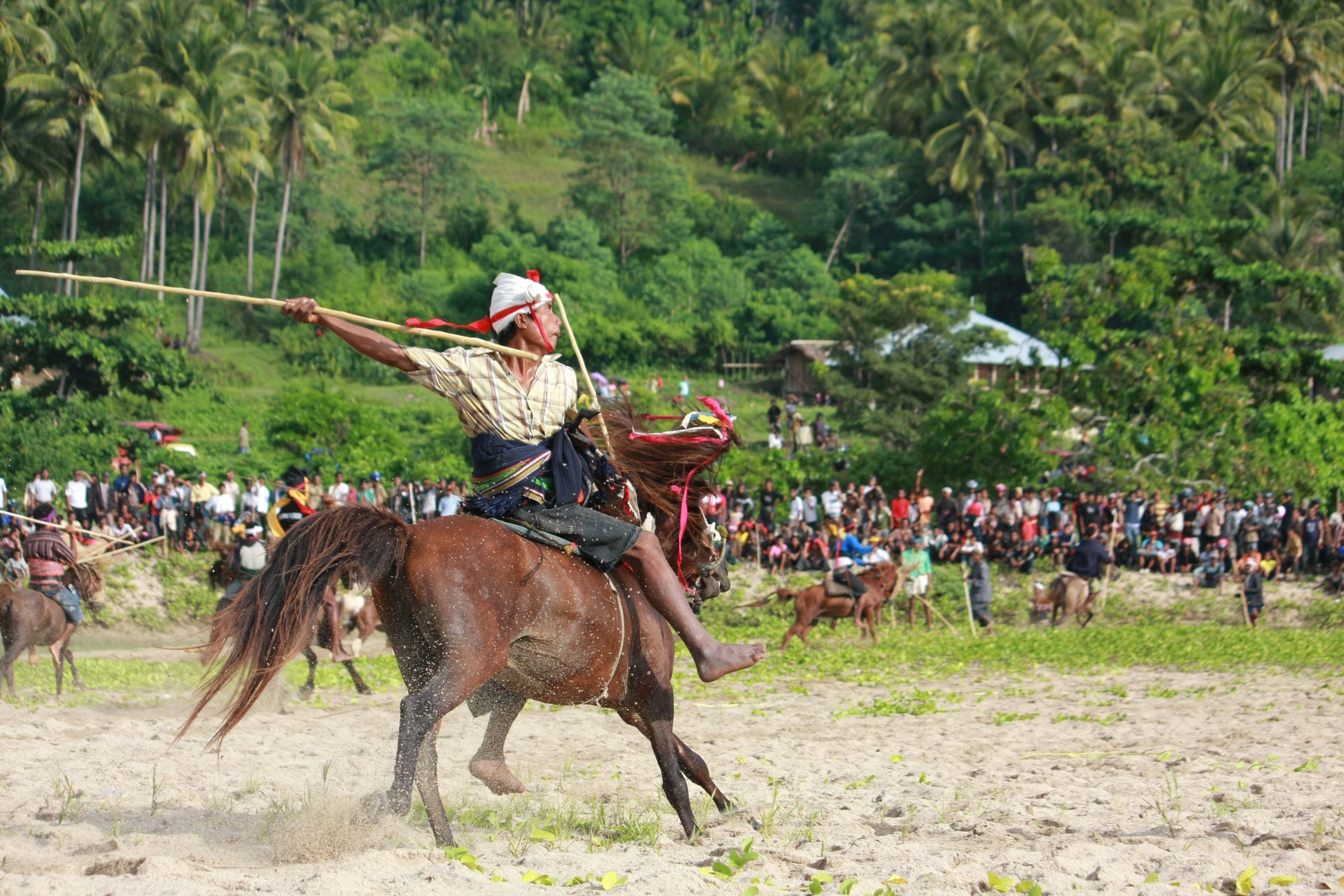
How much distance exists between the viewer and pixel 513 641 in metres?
6.39

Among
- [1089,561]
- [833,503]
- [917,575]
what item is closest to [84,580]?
[917,575]

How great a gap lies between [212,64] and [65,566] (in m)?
34.7

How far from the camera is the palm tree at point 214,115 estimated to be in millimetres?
42812

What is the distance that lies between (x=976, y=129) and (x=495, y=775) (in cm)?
5849

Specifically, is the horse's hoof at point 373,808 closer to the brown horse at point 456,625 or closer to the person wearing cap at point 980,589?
the brown horse at point 456,625

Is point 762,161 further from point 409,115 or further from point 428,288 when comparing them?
point 428,288

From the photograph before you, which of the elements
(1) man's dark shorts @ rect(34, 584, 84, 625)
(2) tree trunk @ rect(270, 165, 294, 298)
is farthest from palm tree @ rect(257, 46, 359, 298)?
(1) man's dark shorts @ rect(34, 584, 84, 625)

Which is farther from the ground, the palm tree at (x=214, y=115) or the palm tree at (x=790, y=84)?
the palm tree at (x=790, y=84)

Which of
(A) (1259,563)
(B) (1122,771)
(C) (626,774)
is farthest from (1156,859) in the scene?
(A) (1259,563)

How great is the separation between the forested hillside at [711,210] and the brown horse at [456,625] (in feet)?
68.0

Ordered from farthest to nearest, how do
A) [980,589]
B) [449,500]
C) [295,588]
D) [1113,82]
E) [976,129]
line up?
1. [976,129]
2. [1113,82]
3. [449,500]
4. [980,589]
5. [295,588]

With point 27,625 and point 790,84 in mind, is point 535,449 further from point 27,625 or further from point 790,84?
point 790,84

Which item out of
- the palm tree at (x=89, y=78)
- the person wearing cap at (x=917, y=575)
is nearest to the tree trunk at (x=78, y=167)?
the palm tree at (x=89, y=78)

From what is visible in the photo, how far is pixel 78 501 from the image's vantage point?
22.5 metres
